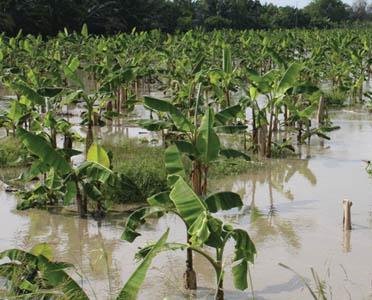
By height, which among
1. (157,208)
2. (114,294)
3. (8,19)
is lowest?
(114,294)

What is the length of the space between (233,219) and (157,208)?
2.29 m

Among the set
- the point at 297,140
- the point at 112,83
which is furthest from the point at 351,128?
the point at 112,83

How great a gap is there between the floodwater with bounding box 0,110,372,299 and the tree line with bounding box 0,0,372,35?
80.4ft

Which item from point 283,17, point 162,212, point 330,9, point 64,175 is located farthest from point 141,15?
point 330,9

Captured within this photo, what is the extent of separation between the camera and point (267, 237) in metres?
6.76

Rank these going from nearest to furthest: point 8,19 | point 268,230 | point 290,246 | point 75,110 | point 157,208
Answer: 1. point 157,208
2. point 290,246
3. point 268,230
4. point 75,110
5. point 8,19

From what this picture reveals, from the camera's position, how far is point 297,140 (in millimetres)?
11625

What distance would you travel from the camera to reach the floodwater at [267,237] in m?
5.50

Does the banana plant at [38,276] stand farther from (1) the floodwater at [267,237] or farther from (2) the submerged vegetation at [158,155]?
(1) the floodwater at [267,237]

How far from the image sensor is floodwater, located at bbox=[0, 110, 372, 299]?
5504mm

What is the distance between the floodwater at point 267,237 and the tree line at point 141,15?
24.5 m

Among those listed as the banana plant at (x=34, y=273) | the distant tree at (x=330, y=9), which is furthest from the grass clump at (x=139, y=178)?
the distant tree at (x=330, y=9)

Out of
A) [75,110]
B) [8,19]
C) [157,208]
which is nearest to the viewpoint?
[157,208]

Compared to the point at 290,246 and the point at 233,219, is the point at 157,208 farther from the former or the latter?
the point at 233,219
